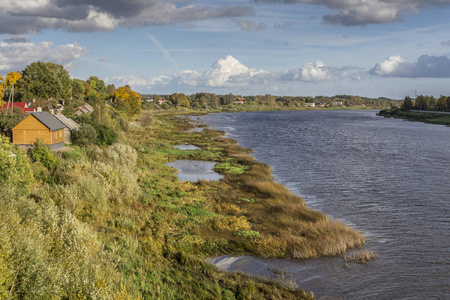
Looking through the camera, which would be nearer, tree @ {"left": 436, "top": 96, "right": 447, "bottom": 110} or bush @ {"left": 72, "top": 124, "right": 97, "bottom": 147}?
bush @ {"left": 72, "top": 124, "right": 97, "bottom": 147}

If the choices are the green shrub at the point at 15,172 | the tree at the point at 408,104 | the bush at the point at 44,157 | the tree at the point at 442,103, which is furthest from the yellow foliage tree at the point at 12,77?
the tree at the point at 408,104

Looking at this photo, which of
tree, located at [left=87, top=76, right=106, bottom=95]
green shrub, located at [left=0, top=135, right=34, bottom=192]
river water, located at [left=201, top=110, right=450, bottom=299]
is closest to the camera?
river water, located at [left=201, top=110, right=450, bottom=299]

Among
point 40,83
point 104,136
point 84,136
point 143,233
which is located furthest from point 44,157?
point 40,83

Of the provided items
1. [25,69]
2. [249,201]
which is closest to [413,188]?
[249,201]

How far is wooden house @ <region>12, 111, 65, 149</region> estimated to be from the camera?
4403cm

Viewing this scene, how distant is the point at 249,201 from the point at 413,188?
17.9 metres

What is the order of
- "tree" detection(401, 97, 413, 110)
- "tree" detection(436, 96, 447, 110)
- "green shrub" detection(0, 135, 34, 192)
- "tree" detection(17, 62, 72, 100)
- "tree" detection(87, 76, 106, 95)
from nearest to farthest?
"green shrub" detection(0, 135, 34, 192) → "tree" detection(17, 62, 72, 100) → "tree" detection(87, 76, 106, 95) → "tree" detection(436, 96, 447, 110) → "tree" detection(401, 97, 413, 110)

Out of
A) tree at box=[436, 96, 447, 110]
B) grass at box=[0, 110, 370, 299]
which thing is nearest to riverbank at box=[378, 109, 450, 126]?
tree at box=[436, 96, 447, 110]

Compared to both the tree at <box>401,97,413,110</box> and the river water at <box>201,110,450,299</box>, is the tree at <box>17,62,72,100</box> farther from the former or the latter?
the tree at <box>401,97,413,110</box>

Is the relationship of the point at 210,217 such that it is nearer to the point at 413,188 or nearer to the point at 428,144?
the point at 413,188

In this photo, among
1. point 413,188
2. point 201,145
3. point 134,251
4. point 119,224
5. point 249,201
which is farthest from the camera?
point 201,145

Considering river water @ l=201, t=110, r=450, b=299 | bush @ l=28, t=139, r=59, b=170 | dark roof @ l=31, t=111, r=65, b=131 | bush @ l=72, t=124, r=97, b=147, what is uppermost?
dark roof @ l=31, t=111, r=65, b=131

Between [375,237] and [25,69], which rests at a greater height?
[25,69]

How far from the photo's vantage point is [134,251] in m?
18.3
